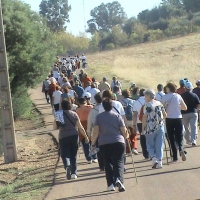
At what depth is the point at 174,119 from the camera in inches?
548

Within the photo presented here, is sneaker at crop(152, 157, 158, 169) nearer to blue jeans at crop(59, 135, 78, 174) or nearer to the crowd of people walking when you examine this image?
the crowd of people walking

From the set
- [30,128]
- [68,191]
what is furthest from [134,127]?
[30,128]

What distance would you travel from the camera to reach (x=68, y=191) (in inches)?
463

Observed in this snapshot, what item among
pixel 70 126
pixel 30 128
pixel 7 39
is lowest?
pixel 30 128

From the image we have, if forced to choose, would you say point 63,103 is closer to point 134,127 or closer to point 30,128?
point 134,127

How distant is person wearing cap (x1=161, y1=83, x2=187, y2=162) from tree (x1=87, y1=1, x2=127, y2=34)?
161308 millimetres

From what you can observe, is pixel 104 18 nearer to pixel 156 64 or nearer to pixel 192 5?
pixel 192 5

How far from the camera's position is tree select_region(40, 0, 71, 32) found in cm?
13662

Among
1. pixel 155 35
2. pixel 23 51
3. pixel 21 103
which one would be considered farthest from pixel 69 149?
pixel 155 35

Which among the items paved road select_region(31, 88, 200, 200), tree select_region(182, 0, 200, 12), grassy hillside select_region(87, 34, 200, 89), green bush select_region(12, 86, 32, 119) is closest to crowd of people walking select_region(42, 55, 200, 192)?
paved road select_region(31, 88, 200, 200)

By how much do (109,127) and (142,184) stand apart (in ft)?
5.43

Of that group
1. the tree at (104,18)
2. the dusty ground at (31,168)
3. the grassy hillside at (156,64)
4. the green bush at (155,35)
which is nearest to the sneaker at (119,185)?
Result: the dusty ground at (31,168)

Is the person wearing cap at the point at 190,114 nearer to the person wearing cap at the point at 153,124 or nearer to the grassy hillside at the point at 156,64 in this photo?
the person wearing cap at the point at 153,124

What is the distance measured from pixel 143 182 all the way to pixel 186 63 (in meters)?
50.4
